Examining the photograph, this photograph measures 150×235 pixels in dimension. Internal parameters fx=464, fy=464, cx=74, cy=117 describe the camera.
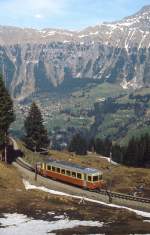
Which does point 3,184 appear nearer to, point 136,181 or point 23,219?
point 23,219

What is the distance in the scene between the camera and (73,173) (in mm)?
97062

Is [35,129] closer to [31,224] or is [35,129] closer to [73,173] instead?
[73,173]

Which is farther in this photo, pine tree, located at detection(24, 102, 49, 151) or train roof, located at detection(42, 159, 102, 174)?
pine tree, located at detection(24, 102, 49, 151)

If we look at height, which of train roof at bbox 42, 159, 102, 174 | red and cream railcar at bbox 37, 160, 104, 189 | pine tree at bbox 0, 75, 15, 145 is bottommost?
red and cream railcar at bbox 37, 160, 104, 189

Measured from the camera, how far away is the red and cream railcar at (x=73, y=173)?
306ft

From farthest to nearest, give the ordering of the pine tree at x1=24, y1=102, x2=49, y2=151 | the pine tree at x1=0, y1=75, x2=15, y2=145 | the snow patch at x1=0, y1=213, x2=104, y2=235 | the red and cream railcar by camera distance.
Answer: the pine tree at x1=24, y1=102, x2=49, y2=151 → the pine tree at x1=0, y1=75, x2=15, y2=145 → the red and cream railcar → the snow patch at x1=0, y1=213, x2=104, y2=235

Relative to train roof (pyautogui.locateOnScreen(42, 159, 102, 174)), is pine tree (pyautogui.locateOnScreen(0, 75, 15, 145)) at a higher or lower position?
higher

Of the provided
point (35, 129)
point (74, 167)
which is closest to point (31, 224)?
point (74, 167)

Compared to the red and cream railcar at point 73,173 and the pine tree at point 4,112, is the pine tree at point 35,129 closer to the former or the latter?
the red and cream railcar at point 73,173

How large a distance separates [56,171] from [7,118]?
1612 cm

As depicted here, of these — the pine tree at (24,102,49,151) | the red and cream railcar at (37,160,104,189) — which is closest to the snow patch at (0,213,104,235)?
the red and cream railcar at (37,160,104,189)

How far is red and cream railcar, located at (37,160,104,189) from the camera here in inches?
3666

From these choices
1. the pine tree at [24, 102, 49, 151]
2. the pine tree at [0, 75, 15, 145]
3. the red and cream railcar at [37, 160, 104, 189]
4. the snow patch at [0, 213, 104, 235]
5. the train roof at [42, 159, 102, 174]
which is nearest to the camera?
the snow patch at [0, 213, 104, 235]

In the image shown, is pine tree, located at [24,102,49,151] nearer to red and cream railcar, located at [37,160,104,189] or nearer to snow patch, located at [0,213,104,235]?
red and cream railcar, located at [37,160,104,189]
